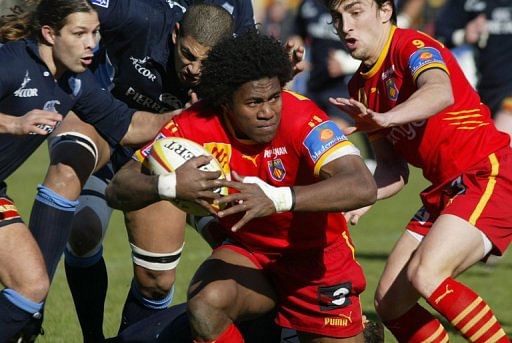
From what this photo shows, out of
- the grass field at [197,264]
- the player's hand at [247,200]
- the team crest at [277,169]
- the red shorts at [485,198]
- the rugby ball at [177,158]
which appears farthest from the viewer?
the grass field at [197,264]

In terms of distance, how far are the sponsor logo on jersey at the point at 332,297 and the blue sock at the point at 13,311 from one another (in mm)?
1402

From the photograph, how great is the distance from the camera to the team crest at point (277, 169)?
5258 millimetres

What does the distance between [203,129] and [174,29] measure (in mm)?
1239

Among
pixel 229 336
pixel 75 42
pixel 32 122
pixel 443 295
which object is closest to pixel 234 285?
pixel 229 336

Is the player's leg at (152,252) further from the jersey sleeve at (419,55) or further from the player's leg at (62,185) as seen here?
the jersey sleeve at (419,55)

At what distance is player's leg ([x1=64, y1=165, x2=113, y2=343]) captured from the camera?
6.55 meters

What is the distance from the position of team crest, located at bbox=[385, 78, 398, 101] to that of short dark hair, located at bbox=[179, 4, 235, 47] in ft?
2.90

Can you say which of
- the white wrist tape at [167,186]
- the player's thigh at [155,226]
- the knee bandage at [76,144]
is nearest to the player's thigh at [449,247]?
the white wrist tape at [167,186]

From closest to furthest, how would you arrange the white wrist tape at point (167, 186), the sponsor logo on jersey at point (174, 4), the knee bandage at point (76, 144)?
the white wrist tape at point (167, 186), the knee bandage at point (76, 144), the sponsor logo on jersey at point (174, 4)

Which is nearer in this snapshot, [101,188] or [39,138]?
[39,138]

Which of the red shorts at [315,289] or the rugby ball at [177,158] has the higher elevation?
the rugby ball at [177,158]

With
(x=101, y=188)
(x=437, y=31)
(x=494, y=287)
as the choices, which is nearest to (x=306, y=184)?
(x=101, y=188)

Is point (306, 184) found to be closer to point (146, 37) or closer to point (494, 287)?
point (146, 37)

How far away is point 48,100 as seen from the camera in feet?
19.1
